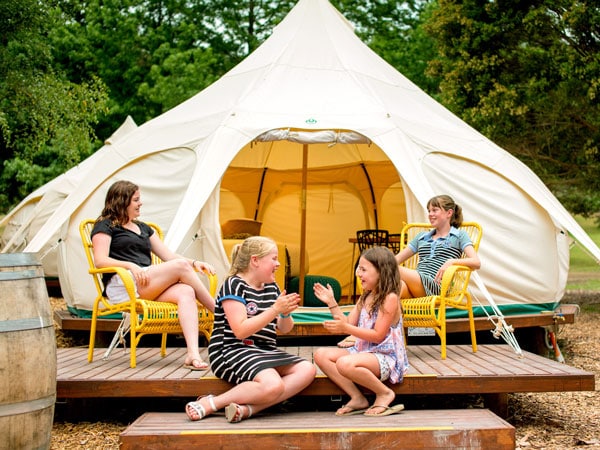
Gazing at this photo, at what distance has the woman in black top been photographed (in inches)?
196

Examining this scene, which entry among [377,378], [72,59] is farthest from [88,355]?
[72,59]

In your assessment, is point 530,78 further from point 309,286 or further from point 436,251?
point 436,251

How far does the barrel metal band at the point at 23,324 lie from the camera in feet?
12.4

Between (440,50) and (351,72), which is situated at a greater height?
(440,50)

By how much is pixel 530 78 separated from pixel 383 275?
7.11m

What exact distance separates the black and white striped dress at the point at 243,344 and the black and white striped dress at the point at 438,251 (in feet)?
5.14

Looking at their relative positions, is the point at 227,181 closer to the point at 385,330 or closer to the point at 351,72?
the point at 351,72

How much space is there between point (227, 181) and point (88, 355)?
5092 millimetres

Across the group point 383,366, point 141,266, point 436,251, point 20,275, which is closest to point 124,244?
point 141,266

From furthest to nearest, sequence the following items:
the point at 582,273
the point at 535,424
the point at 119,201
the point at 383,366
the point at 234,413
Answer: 1. the point at 582,273
2. the point at 119,201
3. the point at 535,424
4. the point at 383,366
5. the point at 234,413

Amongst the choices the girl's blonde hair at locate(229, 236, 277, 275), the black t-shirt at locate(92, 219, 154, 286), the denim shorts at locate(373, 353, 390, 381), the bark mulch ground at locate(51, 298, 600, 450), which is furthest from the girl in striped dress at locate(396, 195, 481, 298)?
the black t-shirt at locate(92, 219, 154, 286)

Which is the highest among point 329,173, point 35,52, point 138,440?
point 35,52

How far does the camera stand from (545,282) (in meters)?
7.30

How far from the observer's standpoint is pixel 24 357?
12.5 feet
